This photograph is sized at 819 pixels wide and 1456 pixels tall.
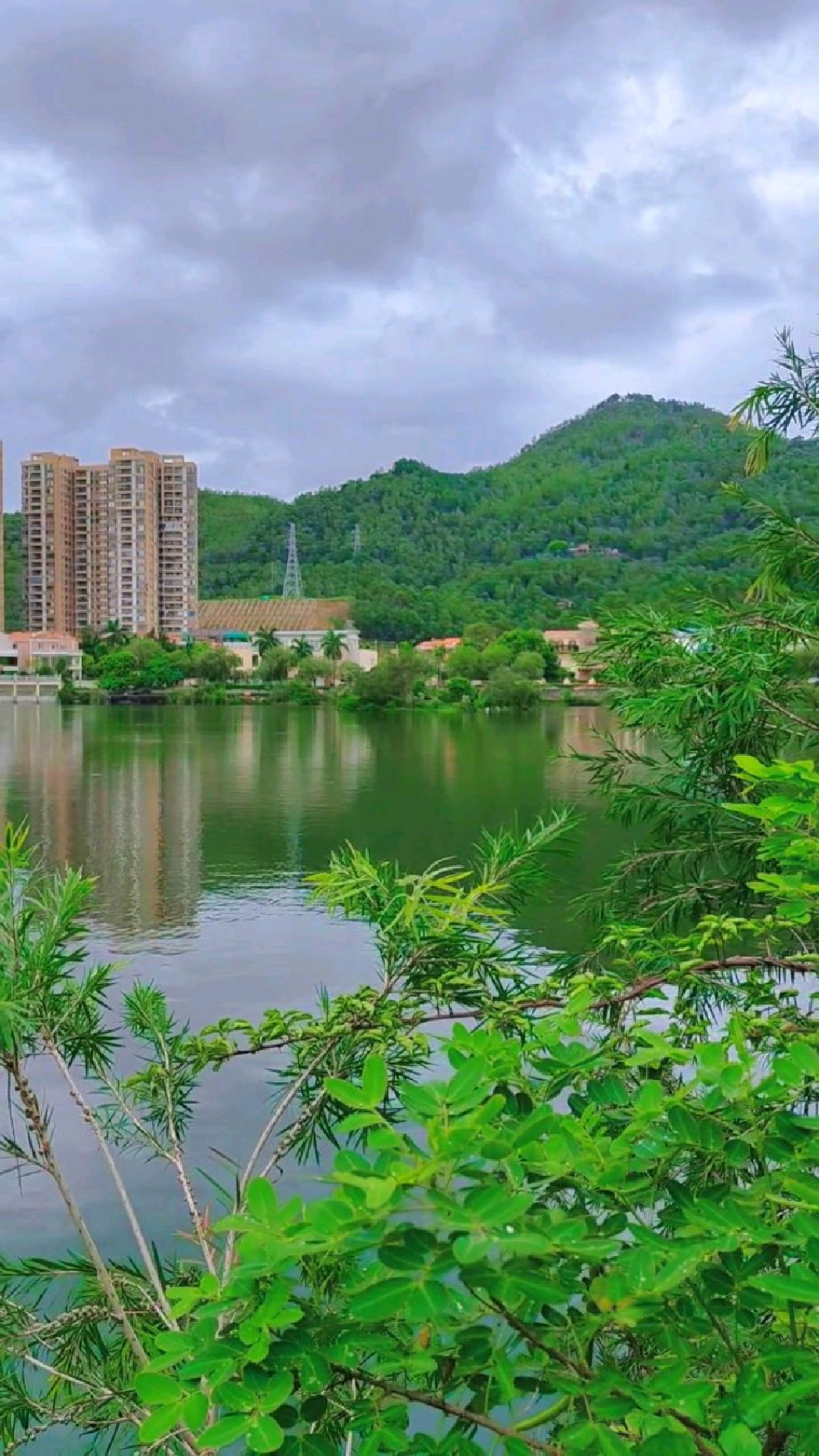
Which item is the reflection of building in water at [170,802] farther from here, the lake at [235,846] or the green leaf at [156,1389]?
the green leaf at [156,1389]

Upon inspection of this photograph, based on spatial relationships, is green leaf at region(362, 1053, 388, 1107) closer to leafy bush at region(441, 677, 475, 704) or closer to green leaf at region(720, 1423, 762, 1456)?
green leaf at region(720, 1423, 762, 1456)

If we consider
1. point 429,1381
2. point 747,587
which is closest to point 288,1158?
point 747,587

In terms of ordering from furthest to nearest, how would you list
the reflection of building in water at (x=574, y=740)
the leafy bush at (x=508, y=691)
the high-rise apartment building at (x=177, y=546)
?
the high-rise apartment building at (x=177, y=546) < the leafy bush at (x=508, y=691) < the reflection of building in water at (x=574, y=740)

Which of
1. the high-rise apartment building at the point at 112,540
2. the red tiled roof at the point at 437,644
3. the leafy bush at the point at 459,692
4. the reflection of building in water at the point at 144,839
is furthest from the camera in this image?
the high-rise apartment building at the point at 112,540

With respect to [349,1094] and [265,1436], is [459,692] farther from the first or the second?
[265,1436]

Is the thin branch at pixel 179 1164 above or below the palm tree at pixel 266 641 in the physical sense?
below

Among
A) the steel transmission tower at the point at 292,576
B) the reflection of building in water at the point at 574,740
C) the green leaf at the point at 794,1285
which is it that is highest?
the steel transmission tower at the point at 292,576

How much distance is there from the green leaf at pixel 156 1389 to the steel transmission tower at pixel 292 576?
86502 millimetres

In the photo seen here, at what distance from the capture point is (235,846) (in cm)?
1484

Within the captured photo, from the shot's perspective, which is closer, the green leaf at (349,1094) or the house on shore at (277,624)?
the green leaf at (349,1094)

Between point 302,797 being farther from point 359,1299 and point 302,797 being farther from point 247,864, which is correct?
point 359,1299

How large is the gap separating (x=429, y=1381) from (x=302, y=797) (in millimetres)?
18807

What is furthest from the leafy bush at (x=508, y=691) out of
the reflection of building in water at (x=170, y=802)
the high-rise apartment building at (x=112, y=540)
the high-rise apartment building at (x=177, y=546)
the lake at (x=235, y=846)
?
the high-rise apartment building at (x=177, y=546)

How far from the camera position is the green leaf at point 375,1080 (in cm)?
92
